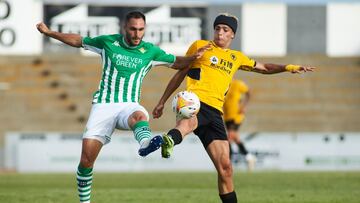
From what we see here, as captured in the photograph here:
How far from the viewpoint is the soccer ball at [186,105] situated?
11.1 m

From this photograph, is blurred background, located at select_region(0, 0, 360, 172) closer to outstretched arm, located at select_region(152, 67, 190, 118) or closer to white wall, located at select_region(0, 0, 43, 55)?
white wall, located at select_region(0, 0, 43, 55)

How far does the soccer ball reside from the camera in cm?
1113

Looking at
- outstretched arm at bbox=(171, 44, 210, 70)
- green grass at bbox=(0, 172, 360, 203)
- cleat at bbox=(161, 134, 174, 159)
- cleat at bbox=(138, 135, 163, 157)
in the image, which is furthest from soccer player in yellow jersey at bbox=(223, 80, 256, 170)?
cleat at bbox=(138, 135, 163, 157)

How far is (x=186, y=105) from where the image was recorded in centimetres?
1114

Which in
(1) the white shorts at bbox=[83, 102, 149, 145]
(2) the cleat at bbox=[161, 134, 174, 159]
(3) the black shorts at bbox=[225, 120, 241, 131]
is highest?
(1) the white shorts at bbox=[83, 102, 149, 145]

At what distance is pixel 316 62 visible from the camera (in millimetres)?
39156

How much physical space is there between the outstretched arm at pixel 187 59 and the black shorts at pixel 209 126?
0.52m

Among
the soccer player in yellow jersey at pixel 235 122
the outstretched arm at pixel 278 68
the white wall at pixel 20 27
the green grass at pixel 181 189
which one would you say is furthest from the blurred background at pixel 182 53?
the outstretched arm at pixel 278 68

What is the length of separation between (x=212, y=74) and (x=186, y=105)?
693mm

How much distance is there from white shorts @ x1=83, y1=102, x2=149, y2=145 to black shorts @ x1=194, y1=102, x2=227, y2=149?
2.60ft

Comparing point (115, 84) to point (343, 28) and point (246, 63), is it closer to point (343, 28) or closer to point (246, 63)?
point (246, 63)

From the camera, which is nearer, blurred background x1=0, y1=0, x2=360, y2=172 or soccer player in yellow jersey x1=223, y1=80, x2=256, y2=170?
soccer player in yellow jersey x1=223, y1=80, x2=256, y2=170

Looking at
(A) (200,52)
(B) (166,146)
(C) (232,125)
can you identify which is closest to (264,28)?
(C) (232,125)

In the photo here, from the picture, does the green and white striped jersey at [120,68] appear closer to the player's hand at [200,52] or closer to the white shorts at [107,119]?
the white shorts at [107,119]
